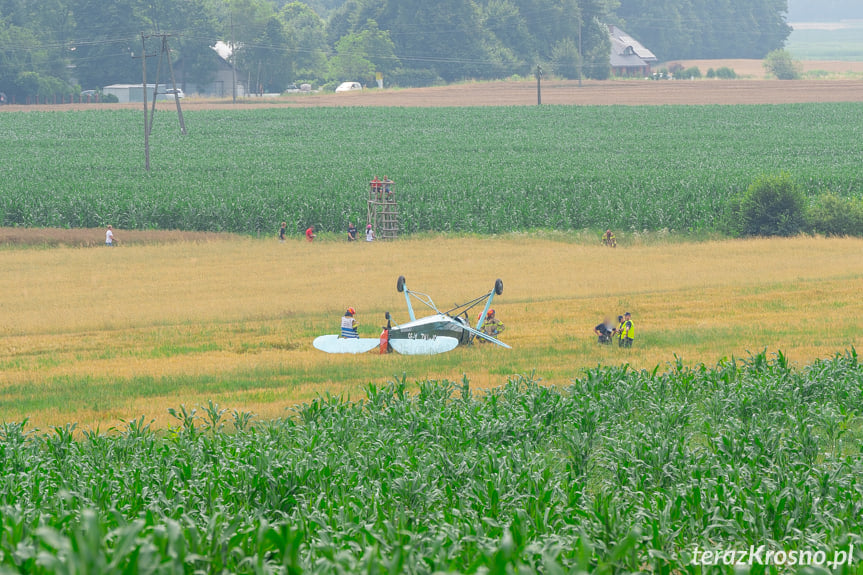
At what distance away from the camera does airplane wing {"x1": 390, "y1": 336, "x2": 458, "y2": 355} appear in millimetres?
23938

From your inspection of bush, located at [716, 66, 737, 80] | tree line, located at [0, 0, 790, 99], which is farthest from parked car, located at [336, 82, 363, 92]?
bush, located at [716, 66, 737, 80]

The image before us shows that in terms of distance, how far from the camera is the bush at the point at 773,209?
45.7m

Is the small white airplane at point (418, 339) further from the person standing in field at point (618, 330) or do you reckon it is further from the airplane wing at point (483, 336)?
the person standing in field at point (618, 330)

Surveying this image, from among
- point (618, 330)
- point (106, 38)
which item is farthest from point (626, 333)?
point (106, 38)

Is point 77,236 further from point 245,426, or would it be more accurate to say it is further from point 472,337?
point 245,426

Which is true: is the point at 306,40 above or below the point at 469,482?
above

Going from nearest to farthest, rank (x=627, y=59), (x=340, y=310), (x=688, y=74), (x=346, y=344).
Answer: (x=346, y=344), (x=340, y=310), (x=688, y=74), (x=627, y=59)

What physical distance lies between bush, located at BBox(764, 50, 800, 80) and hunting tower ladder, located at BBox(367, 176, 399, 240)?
113 meters

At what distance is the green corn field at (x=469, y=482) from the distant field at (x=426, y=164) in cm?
3166

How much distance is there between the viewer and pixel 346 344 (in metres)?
24.2

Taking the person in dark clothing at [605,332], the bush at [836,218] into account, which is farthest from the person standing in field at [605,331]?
the bush at [836,218]

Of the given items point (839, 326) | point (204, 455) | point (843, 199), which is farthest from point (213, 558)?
point (843, 199)

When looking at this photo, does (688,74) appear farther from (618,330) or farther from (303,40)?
(618,330)

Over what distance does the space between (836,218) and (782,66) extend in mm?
107079
